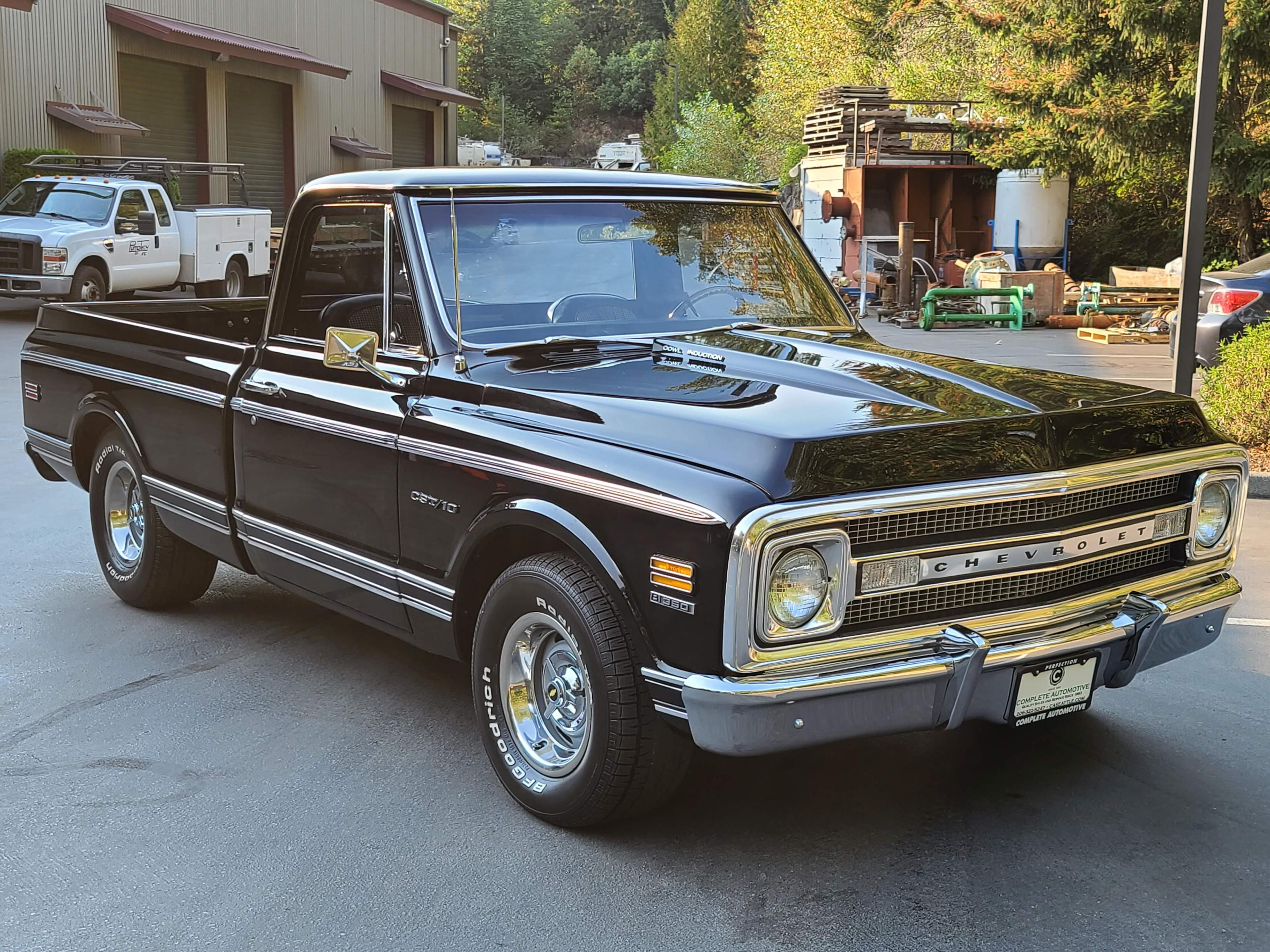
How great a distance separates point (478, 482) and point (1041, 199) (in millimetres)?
24186

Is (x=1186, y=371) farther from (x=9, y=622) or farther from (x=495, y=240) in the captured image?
(x=9, y=622)

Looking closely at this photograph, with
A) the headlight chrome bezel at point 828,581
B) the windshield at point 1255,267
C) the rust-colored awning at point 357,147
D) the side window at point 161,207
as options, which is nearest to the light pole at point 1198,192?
the windshield at point 1255,267

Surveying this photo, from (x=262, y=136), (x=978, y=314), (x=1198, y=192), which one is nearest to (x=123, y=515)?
(x=1198, y=192)

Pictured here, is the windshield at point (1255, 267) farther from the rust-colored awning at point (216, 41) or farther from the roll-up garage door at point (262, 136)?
the roll-up garage door at point (262, 136)

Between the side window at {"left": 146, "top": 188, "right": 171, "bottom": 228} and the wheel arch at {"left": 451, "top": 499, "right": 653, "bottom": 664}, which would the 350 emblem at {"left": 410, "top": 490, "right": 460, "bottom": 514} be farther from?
the side window at {"left": 146, "top": 188, "right": 171, "bottom": 228}

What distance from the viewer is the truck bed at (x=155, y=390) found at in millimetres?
5613

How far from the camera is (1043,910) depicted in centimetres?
356

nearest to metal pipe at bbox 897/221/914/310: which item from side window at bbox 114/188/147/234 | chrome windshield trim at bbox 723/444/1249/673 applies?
side window at bbox 114/188/147/234

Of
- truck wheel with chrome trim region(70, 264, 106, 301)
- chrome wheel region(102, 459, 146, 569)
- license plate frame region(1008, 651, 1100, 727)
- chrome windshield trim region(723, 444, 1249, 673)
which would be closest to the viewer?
chrome windshield trim region(723, 444, 1249, 673)

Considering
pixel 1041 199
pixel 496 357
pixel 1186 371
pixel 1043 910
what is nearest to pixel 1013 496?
pixel 1043 910

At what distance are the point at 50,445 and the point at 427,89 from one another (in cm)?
4039

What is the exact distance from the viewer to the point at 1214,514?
4336 millimetres

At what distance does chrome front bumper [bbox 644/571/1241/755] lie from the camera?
11.2ft

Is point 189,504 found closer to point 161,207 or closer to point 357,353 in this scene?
point 357,353
